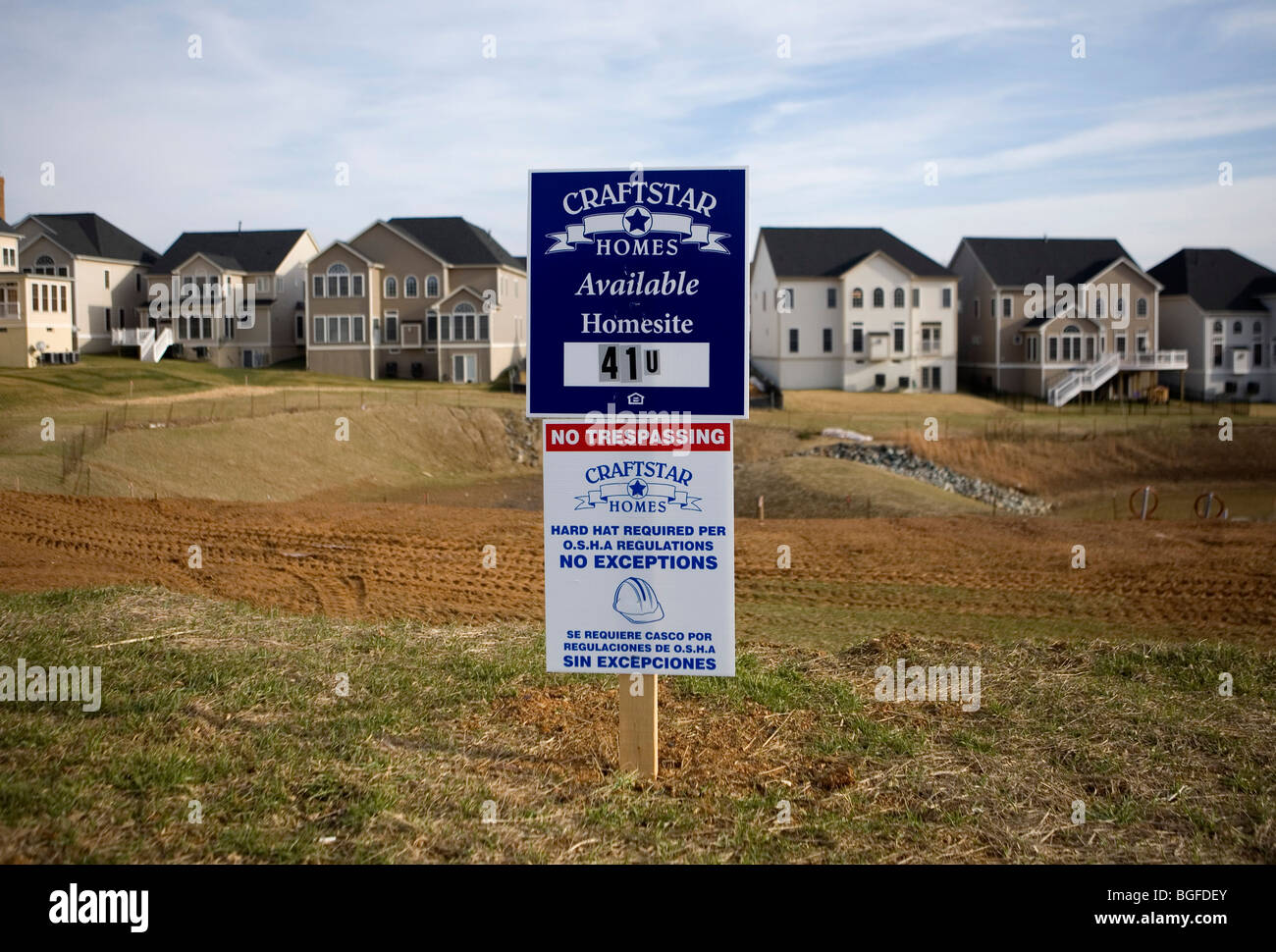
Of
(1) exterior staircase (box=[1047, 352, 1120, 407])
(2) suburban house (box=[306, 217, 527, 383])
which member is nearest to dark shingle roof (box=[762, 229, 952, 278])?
(1) exterior staircase (box=[1047, 352, 1120, 407])

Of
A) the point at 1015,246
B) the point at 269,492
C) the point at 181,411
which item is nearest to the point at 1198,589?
the point at 269,492

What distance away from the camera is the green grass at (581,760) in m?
5.51

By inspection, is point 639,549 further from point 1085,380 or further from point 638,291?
point 1085,380

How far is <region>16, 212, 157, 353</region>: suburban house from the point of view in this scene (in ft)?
205

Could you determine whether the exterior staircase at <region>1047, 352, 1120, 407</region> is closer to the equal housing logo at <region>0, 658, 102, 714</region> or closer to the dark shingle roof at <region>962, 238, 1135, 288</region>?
the dark shingle roof at <region>962, 238, 1135, 288</region>

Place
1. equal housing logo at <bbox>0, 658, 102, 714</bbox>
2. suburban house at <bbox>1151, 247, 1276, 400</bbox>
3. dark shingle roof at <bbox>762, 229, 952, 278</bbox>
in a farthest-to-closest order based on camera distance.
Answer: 1. suburban house at <bbox>1151, 247, 1276, 400</bbox>
2. dark shingle roof at <bbox>762, 229, 952, 278</bbox>
3. equal housing logo at <bbox>0, 658, 102, 714</bbox>

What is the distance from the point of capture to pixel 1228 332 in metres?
68.1

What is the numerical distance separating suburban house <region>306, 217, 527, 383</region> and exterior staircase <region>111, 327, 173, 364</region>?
828 cm

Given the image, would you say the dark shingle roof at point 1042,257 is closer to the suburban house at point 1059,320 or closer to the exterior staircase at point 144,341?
the suburban house at point 1059,320

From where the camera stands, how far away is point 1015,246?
70.7 m

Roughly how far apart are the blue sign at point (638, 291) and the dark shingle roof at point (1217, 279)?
72.1 meters

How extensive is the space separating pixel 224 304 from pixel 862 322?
1550 inches

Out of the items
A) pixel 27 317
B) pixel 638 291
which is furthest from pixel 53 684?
pixel 27 317
